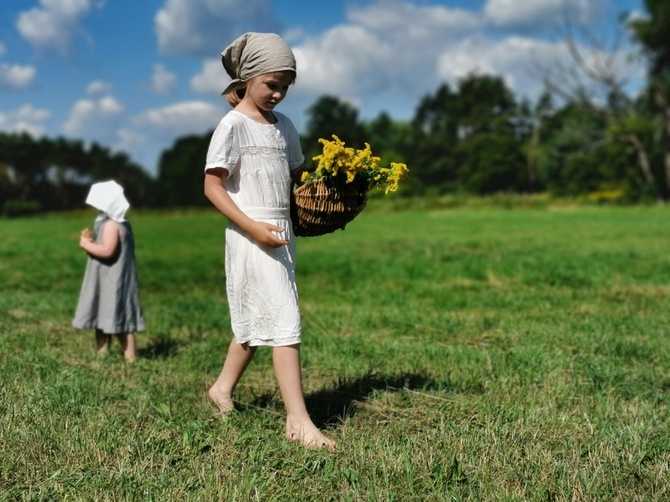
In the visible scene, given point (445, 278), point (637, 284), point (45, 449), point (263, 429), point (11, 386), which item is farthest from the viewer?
point (445, 278)

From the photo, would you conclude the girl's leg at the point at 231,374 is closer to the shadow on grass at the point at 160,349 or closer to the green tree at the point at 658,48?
the shadow on grass at the point at 160,349

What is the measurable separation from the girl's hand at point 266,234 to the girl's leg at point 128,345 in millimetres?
2588

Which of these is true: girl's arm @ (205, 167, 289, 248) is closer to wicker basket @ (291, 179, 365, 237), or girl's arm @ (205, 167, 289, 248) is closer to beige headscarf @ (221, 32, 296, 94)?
wicker basket @ (291, 179, 365, 237)

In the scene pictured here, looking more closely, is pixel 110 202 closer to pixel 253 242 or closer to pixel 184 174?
pixel 253 242

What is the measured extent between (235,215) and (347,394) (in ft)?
4.91

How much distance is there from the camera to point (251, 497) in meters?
2.86

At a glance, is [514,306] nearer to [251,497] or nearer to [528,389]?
[528,389]

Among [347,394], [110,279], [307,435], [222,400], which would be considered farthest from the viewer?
[110,279]

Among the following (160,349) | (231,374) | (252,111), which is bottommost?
(160,349)

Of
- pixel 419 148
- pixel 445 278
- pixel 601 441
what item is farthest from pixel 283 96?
pixel 419 148

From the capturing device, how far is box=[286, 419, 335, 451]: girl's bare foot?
3500mm

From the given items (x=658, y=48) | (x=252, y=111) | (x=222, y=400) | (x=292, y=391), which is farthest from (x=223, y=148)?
(x=658, y=48)

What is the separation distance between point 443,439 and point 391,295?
558cm

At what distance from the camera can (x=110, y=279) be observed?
6.02 metres
